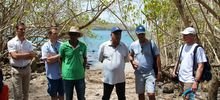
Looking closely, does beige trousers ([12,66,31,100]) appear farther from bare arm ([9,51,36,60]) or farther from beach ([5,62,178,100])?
beach ([5,62,178,100])

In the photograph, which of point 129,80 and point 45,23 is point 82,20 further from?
point 129,80

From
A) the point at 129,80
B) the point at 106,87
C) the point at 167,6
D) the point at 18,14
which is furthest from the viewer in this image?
the point at 129,80

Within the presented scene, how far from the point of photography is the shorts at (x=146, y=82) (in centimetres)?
701

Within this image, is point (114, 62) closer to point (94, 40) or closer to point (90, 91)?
point (90, 91)

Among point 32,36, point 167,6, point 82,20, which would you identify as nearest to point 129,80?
point 82,20

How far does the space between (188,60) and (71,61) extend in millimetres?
2058

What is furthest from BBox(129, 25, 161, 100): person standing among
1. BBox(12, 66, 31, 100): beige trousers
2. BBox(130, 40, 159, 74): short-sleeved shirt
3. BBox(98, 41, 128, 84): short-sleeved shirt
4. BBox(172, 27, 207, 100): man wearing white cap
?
BBox(12, 66, 31, 100): beige trousers

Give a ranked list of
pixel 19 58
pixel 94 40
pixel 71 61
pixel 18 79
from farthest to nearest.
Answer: pixel 94 40 < pixel 18 79 < pixel 19 58 < pixel 71 61

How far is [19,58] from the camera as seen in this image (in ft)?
23.6

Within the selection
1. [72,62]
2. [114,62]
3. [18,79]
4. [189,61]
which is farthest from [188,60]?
[18,79]

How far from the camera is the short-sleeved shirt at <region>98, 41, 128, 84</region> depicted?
23.4ft

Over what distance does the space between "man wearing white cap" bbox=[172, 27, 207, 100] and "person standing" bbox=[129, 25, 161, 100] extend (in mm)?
704

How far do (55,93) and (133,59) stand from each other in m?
1.58

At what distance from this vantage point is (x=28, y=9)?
1322 centimetres
